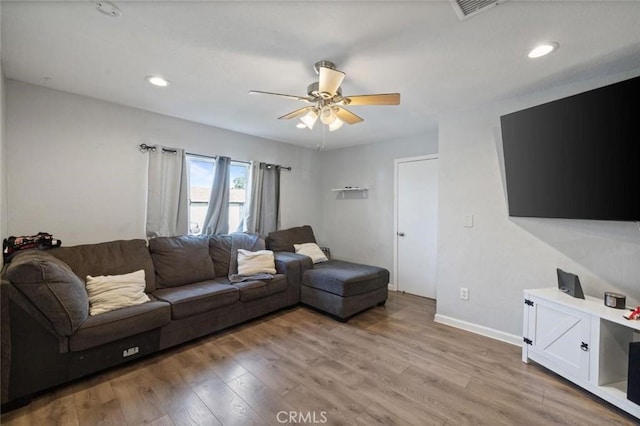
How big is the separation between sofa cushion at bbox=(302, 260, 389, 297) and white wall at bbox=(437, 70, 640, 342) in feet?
2.50

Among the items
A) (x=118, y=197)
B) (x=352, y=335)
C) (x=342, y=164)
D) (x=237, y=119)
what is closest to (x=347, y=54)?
(x=237, y=119)

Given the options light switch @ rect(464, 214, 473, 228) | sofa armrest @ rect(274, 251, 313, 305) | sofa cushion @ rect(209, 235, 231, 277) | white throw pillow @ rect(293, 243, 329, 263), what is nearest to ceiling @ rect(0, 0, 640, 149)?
light switch @ rect(464, 214, 473, 228)

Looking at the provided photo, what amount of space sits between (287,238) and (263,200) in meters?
0.71

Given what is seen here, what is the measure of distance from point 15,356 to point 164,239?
1522 mm

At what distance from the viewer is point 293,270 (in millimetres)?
3562

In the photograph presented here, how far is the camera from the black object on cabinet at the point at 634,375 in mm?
1683

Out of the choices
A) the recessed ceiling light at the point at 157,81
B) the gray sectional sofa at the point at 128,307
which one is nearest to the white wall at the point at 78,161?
the gray sectional sofa at the point at 128,307

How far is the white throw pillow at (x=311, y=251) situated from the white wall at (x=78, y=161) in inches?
78.7

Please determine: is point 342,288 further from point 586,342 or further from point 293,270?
point 586,342

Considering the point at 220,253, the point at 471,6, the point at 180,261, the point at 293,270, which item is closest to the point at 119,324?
the point at 180,261

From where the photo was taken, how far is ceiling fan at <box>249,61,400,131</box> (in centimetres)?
188

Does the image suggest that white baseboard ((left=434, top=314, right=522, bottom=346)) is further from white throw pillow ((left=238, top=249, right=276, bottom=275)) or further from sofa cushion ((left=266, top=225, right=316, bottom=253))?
sofa cushion ((left=266, top=225, right=316, bottom=253))

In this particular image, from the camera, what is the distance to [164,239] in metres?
3.12

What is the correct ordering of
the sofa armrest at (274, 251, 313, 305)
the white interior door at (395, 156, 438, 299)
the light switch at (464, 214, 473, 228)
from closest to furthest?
1. the light switch at (464, 214, 473, 228)
2. the sofa armrest at (274, 251, 313, 305)
3. the white interior door at (395, 156, 438, 299)
